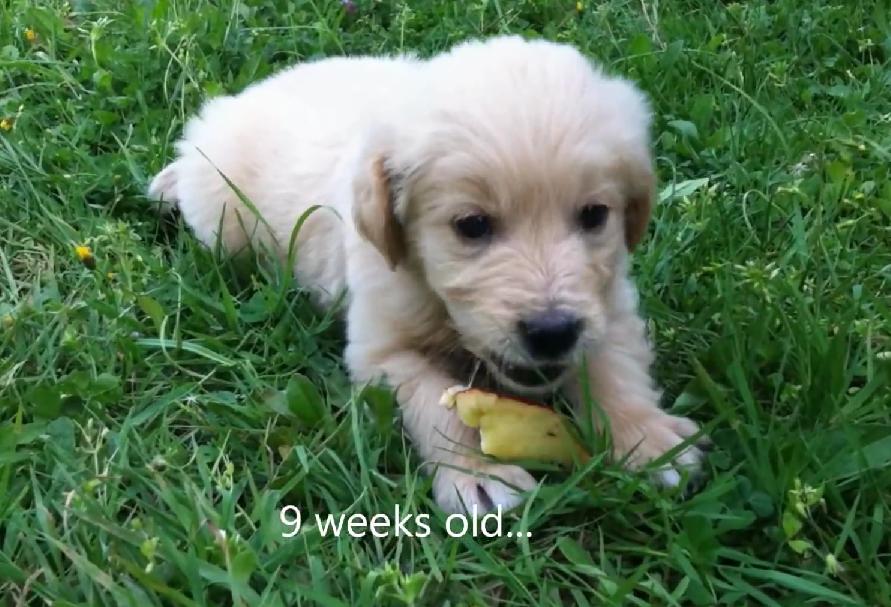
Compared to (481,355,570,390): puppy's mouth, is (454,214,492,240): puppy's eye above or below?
above

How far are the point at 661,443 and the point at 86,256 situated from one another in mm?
1817

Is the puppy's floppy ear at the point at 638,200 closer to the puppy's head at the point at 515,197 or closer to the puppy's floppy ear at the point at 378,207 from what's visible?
the puppy's head at the point at 515,197

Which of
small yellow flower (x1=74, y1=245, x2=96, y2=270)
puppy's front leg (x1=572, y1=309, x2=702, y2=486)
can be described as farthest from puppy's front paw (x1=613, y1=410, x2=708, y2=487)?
small yellow flower (x1=74, y1=245, x2=96, y2=270)

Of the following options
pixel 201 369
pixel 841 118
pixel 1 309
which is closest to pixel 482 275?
pixel 201 369

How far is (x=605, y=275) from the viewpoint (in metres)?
2.56

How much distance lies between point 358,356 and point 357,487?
43 centimetres

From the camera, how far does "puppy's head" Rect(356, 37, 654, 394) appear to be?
2393mm

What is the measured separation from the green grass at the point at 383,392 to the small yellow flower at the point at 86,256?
Answer: 0.05 metres

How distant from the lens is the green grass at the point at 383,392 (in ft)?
7.55

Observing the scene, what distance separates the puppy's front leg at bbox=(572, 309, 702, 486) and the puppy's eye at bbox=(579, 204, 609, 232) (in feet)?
0.96

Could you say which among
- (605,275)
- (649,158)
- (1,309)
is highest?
(649,158)

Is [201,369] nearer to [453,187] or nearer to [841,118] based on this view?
[453,187]

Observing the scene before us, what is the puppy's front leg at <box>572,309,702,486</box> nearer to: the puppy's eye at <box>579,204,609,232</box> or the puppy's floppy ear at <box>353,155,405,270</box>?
the puppy's eye at <box>579,204,609,232</box>

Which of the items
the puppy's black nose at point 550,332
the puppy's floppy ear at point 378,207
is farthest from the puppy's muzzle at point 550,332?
the puppy's floppy ear at point 378,207
